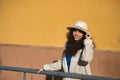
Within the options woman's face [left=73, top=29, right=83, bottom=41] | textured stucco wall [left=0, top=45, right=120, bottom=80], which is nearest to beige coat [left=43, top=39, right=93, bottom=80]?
woman's face [left=73, top=29, right=83, bottom=41]

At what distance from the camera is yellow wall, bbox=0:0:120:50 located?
6.49m

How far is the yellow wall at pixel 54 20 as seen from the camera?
6492 millimetres

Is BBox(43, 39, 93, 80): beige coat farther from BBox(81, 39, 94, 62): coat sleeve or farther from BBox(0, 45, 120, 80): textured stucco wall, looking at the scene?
BBox(0, 45, 120, 80): textured stucco wall

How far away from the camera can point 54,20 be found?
7172 mm

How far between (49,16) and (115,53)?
160 cm

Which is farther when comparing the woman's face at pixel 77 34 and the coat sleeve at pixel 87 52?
the woman's face at pixel 77 34

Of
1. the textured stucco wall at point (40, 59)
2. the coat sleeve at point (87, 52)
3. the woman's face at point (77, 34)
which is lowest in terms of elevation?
the textured stucco wall at point (40, 59)

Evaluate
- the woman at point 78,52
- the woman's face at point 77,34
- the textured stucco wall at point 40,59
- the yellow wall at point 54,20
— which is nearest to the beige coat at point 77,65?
the woman at point 78,52

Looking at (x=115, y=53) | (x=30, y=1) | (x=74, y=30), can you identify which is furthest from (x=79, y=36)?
(x=30, y=1)

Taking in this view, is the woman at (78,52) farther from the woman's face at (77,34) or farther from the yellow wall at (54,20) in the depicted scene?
the yellow wall at (54,20)

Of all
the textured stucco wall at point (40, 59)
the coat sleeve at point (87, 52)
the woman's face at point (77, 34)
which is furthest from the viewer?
the textured stucco wall at point (40, 59)

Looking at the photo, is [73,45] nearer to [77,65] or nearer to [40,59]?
[77,65]

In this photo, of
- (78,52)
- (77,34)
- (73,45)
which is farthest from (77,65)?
(77,34)

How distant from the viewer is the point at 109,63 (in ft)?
21.0
